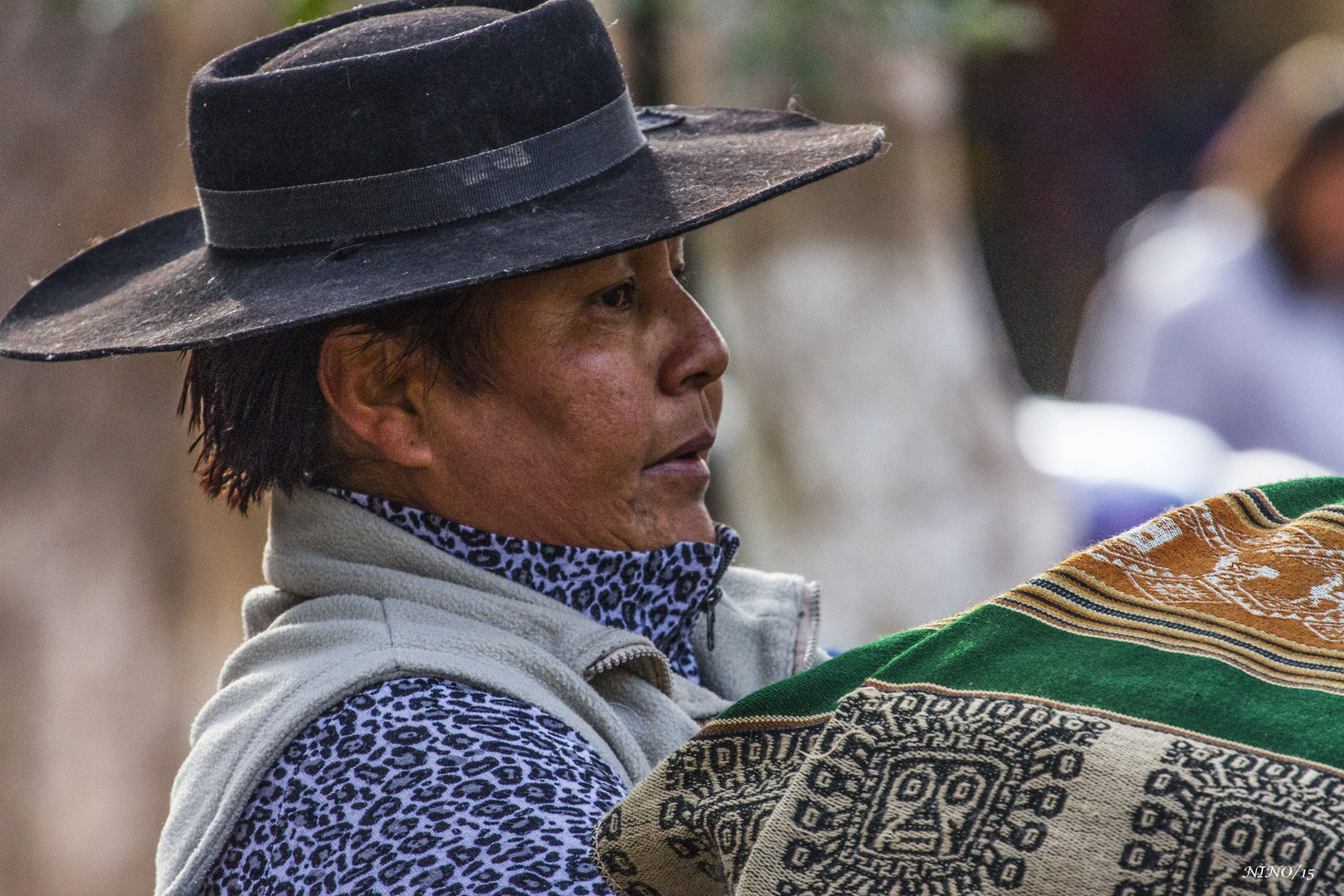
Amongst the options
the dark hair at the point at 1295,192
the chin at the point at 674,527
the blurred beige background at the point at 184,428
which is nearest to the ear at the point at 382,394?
the chin at the point at 674,527

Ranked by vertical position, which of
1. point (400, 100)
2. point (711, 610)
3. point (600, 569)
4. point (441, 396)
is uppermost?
point (400, 100)

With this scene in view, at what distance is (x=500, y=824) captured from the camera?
124cm

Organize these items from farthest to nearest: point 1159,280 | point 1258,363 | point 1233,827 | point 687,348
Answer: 1. point 1159,280
2. point 1258,363
3. point 687,348
4. point 1233,827

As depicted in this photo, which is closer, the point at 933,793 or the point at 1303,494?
the point at 933,793

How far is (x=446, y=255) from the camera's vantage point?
1.47 m

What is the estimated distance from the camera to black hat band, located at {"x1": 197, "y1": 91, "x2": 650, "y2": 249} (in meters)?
1.51

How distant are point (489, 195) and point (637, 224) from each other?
0.17 m

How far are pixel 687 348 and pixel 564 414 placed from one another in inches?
7.1

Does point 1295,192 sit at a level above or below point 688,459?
below

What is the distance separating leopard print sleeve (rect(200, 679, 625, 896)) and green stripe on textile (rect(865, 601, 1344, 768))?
0.41 metres

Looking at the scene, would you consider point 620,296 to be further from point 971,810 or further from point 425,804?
point 971,810

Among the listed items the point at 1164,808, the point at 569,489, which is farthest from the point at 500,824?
the point at 1164,808

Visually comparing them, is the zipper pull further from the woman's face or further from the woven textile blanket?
the woven textile blanket

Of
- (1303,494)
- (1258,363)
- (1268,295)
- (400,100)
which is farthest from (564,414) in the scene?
(1268,295)
